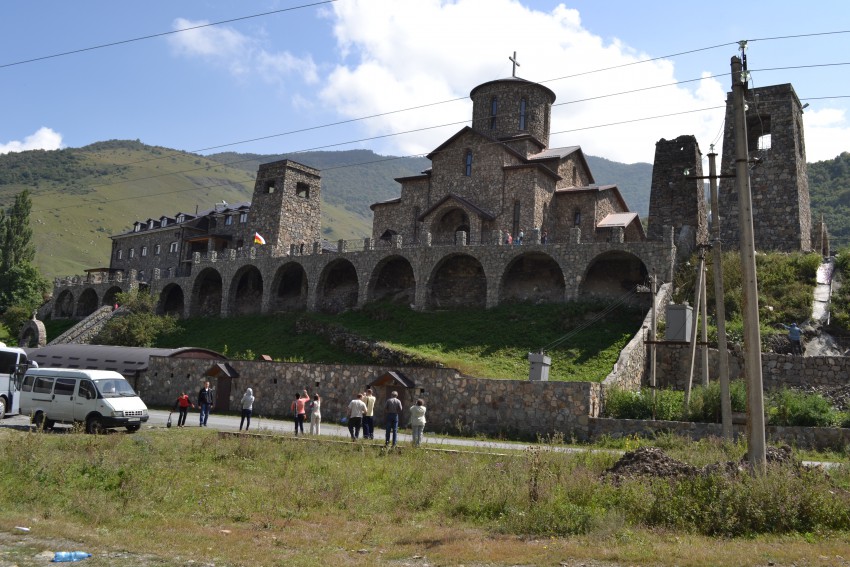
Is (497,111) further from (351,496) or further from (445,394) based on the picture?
(351,496)

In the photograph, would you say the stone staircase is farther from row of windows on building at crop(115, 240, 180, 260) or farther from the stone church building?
the stone church building

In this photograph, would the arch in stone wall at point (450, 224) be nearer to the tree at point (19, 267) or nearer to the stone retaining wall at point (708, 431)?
the stone retaining wall at point (708, 431)

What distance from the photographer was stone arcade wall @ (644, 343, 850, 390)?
23109 mm

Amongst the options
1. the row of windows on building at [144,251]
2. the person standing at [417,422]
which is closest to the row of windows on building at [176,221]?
the row of windows on building at [144,251]

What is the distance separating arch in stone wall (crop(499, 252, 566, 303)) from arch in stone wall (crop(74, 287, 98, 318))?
37.1 meters

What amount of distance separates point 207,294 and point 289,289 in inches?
284

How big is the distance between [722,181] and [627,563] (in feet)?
112

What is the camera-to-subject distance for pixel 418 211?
4509 cm

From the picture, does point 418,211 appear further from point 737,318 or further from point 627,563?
point 627,563

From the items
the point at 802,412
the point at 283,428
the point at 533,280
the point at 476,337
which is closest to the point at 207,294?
the point at 533,280

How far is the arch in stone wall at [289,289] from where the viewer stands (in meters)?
44.2

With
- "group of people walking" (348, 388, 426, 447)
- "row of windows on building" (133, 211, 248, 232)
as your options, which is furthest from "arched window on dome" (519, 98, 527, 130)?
"group of people walking" (348, 388, 426, 447)

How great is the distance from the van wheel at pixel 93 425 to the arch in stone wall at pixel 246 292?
1013 inches

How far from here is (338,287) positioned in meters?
43.9
